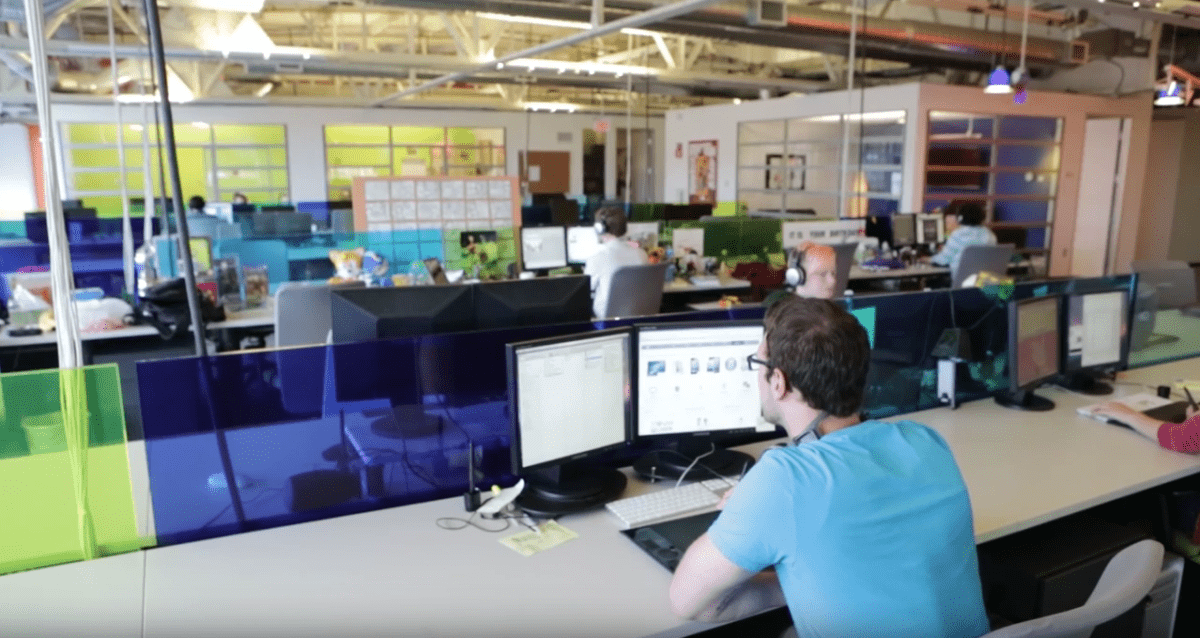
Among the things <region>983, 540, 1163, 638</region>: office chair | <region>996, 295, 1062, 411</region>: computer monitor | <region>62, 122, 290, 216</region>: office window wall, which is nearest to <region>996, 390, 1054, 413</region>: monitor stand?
<region>996, 295, 1062, 411</region>: computer monitor

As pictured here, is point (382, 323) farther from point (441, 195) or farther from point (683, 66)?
point (683, 66)

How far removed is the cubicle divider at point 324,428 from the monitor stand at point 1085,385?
1730 millimetres

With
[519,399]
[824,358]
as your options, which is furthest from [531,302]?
[824,358]

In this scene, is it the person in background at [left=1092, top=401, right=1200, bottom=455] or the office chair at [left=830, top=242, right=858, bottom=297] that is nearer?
the person in background at [left=1092, top=401, right=1200, bottom=455]

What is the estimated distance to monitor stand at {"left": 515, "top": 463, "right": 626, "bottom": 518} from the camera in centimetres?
208

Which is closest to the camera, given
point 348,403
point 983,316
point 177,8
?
point 348,403

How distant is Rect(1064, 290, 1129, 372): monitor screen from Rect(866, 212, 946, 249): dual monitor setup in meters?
4.81

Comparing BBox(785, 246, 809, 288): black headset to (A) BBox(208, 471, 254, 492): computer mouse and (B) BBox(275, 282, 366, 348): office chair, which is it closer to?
(B) BBox(275, 282, 366, 348): office chair

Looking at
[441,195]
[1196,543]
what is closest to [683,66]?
[441,195]

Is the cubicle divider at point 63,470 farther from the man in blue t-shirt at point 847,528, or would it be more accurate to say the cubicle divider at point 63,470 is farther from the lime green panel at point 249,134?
the lime green panel at point 249,134

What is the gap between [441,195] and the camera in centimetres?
665

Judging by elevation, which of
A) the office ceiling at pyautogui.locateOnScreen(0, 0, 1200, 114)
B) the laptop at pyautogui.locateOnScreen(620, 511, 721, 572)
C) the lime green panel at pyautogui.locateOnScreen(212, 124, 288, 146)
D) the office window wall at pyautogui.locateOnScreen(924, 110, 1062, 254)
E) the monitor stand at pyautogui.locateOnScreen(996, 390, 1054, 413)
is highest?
the office ceiling at pyautogui.locateOnScreen(0, 0, 1200, 114)

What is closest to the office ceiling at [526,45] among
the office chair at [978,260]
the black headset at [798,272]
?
the office chair at [978,260]

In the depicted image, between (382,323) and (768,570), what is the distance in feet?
4.30
